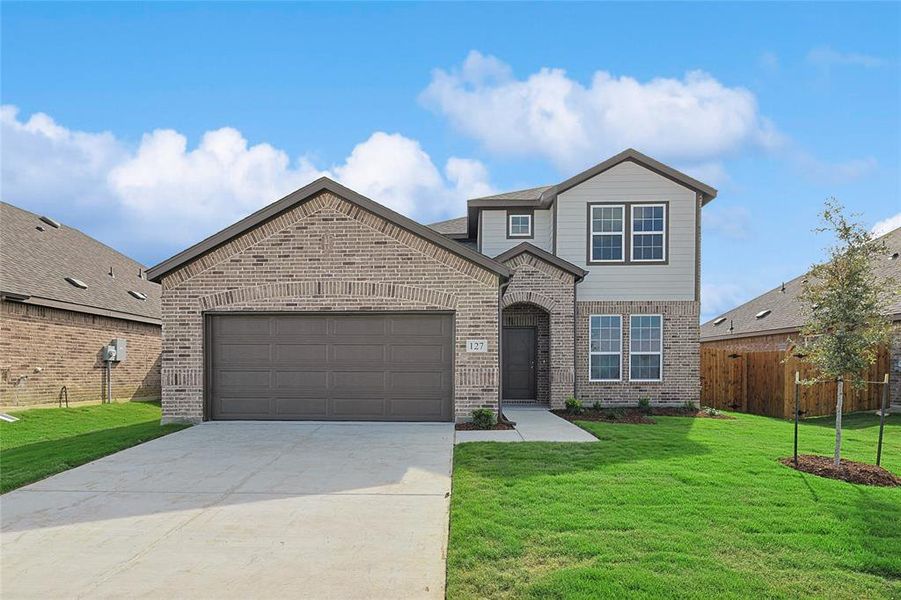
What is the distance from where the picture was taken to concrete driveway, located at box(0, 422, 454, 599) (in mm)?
4535

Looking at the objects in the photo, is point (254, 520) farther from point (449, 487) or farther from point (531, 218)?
point (531, 218)

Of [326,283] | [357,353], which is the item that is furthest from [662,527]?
[326,283]

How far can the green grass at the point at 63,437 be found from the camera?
8414 millimetres

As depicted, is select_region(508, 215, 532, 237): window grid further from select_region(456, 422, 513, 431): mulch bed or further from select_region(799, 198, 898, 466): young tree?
select_region(799, 198, 898, 466): young tree

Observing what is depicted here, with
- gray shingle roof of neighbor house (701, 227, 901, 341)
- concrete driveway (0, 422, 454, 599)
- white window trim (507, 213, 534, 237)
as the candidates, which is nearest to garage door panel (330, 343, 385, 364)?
concrete driveway (0, 422, 454, 599)

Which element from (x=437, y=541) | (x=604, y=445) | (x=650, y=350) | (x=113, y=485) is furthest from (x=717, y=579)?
(x=650, y=350)

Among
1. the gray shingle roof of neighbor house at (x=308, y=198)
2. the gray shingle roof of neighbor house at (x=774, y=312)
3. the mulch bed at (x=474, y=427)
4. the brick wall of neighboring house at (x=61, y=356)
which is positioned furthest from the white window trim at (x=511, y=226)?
the brick wall of neighboring house at (x=61, y=356)

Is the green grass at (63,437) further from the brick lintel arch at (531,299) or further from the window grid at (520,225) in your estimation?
the window grid at (520,225)

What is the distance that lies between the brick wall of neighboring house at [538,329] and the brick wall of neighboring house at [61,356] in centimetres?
1245

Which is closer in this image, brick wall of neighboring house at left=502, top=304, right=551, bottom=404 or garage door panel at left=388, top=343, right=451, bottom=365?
garage door panel at left=388, top=343, right=451, bottom=365

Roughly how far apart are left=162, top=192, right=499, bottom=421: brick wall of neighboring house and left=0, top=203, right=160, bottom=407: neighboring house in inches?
217

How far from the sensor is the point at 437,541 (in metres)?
5.33

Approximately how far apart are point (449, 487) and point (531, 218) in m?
12.0

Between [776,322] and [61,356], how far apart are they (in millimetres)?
22979
